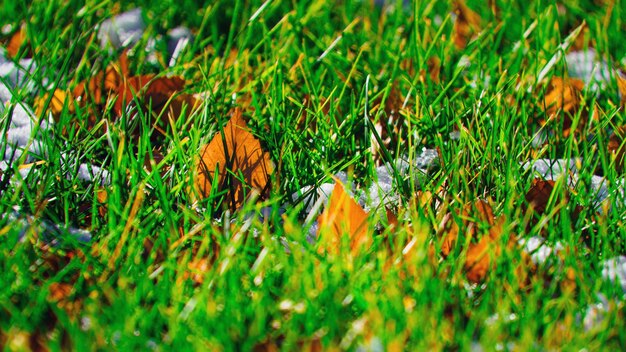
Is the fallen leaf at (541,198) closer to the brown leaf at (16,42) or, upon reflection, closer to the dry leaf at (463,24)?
the dry leaf at (463,24)

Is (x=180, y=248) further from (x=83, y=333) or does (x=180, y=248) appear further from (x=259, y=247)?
(x=83, y=333)

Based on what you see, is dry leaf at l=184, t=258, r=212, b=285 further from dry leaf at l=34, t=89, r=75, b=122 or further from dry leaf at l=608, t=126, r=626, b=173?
dry leaf at l=608, t=126, r=626, b=173

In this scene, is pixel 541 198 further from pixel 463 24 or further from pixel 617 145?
pixel 463 24

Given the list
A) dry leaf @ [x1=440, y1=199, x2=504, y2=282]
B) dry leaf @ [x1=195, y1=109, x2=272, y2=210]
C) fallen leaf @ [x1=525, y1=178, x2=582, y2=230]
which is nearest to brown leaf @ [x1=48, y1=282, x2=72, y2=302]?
dry leaf @ [x1=195, y1=109, x2=272, y2=210]

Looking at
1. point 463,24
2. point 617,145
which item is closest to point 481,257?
point 617,145

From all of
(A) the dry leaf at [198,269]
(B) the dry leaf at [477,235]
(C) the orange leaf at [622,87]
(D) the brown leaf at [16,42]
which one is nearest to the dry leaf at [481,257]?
(B) the dry leaf at [477,235]

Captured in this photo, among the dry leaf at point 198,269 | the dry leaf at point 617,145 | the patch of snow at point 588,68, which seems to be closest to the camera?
the dry leaf at point 198,269
